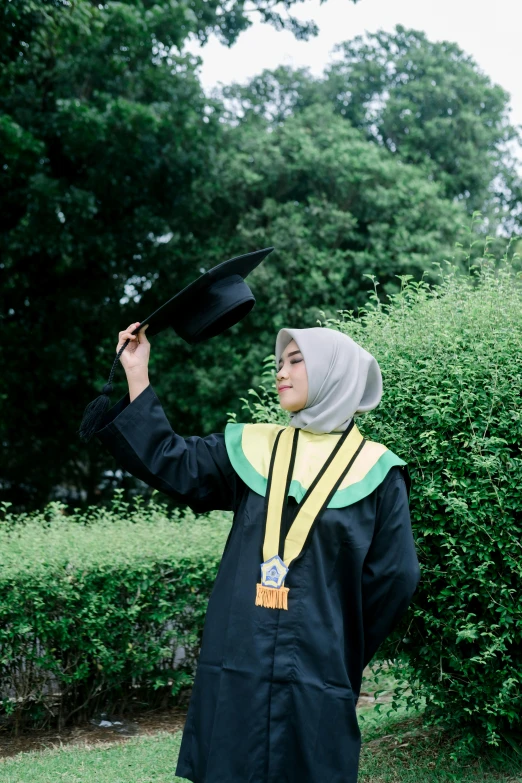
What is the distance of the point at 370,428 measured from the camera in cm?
367

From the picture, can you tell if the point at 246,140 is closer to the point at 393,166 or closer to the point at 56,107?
the point at 393,166

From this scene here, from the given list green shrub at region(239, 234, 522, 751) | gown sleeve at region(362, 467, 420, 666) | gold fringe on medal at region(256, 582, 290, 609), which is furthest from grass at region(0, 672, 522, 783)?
gold fringe on medal at region(256, 582, 290, 609)

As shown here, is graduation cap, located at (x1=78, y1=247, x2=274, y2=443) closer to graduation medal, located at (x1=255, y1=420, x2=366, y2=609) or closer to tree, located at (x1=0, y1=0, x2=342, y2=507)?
graduation medal, located at (x1=255, y1=420, x2=366, y2=609)

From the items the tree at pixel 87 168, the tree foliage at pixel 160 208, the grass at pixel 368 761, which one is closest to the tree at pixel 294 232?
the tree foliage at pixel 160 208

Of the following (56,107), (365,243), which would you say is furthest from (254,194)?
(56,107)

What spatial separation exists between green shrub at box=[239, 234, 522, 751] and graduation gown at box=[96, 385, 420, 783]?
1.95ft

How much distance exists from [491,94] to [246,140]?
7.77 metres

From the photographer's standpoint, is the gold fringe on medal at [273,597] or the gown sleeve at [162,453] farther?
the gown sleeve at [162,453]

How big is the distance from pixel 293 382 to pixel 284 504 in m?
0.44

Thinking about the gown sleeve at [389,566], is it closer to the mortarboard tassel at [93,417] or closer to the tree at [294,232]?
the mortarboard tassel at [93,417]

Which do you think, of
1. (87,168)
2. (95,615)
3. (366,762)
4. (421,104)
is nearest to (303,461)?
(366,762)

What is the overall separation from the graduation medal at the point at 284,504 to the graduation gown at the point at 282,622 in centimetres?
3

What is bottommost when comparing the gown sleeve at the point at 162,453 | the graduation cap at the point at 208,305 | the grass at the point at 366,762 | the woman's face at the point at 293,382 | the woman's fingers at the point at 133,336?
the grass at the point at 366,762

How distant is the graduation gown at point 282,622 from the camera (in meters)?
2.53
